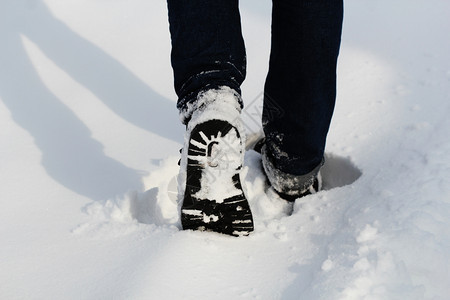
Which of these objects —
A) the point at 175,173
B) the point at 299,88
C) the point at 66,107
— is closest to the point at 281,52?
the point at 299,88

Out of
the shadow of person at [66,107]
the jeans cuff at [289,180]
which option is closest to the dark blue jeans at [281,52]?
the jeans cuff at [289,180]

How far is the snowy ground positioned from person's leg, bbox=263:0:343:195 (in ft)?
0.25

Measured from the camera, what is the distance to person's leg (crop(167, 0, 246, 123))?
0.96 m

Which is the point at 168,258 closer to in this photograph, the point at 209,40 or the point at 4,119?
the point at 209,40

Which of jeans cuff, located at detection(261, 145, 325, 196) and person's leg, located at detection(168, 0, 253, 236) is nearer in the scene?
person's leg, located at detection(168, 0, 253, 236)

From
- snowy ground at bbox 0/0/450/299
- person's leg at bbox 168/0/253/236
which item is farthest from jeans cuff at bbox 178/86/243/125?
snowy ground at bbox 0/0/450/299

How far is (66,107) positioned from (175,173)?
0.45 meters

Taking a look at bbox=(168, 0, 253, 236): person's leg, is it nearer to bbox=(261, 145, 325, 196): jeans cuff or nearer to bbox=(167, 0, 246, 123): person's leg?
bbox=(167, 0, 246, 123): person's leg

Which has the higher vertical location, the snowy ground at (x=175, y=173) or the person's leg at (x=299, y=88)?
the person's leg at (x=299, y=88)

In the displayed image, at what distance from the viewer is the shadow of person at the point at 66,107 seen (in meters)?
1.28

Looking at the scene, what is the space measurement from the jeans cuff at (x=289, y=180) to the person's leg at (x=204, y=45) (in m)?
0.27

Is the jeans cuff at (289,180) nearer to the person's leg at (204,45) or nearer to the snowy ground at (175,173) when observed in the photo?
the snowy ground at (175,173)

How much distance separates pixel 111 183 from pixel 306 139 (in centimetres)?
47

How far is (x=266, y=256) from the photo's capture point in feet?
3.32
